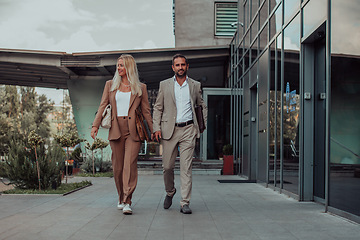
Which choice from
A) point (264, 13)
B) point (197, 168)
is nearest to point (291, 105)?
point (264, 13)

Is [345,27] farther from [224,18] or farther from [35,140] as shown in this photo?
[224,18]

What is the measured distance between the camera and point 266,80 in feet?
29.6

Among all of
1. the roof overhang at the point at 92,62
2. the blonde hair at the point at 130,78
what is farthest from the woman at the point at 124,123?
the roof overhang at the point at 92,62

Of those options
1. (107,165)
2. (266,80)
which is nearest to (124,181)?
(266,80)

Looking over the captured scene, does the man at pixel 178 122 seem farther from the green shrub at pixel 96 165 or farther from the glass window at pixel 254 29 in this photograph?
the green shrub at pixel 96 165

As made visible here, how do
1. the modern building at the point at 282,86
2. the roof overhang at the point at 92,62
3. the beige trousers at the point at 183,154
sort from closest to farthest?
the modern building at the point at 282,86
the beige trousers at the point at 183,154
the roof overhang at the point at 92,62

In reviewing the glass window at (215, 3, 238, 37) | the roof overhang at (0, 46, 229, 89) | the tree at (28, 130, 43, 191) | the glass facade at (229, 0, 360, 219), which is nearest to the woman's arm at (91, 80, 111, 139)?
the tree at (28, 130, 43, 191)

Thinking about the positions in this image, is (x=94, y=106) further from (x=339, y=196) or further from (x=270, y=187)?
(x=339, y=196)

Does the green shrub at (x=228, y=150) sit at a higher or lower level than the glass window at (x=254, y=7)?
lower

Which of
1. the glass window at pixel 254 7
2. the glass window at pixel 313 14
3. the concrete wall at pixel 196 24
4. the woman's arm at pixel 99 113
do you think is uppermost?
the concrete wall at pixel 196 24

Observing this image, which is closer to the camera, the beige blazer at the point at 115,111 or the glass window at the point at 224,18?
the beige blazer at the point at 115,111

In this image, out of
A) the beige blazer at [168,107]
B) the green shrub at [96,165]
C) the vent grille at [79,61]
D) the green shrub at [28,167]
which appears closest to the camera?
the beige blazer at [168,107]

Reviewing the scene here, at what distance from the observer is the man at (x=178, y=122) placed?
5066 millimetres

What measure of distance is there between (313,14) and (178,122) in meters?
2.73
